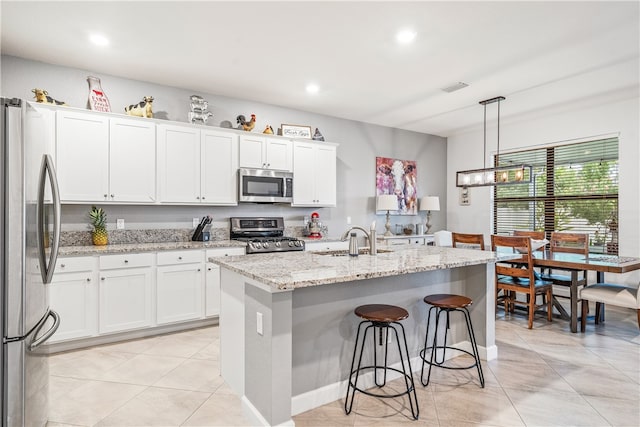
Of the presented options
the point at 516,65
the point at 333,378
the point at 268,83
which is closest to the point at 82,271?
the point at 333,378

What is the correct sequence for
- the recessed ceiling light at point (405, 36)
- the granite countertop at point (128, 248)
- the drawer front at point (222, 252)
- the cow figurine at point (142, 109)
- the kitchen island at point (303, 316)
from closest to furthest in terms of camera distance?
the kitchen island at point (303, 316) → the recessed ceiling light at point (405, 36) → the granite countertop at point (128, 248) → the cow figurine at point (142, 109) → the drawer front at point (222, 252)

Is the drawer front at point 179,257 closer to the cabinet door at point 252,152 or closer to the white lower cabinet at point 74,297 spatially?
the white lower cabinet at point 74,297

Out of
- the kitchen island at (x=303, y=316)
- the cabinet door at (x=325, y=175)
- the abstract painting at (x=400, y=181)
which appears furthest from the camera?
the abstract painting at (x=400, y=181)

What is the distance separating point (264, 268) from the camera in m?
2.15

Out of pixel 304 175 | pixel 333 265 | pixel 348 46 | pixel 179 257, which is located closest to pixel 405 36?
pixel 348 46

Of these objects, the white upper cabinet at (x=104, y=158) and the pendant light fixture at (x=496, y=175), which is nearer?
the white upper cabinet at (x=104, y=158)

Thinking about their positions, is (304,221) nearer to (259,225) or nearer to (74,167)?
(259,225)

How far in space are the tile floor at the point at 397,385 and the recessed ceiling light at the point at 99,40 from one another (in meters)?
2.76

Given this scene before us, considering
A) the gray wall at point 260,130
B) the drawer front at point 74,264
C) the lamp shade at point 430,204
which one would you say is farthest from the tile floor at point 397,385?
the lamp shade at point 430,204

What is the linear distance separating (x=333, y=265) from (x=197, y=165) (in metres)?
2.51

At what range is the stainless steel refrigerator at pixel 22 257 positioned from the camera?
1568 mm

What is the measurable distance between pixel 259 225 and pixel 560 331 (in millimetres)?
3661

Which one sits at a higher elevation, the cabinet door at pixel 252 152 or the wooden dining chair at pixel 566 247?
the cabinet door at pixel 252 152

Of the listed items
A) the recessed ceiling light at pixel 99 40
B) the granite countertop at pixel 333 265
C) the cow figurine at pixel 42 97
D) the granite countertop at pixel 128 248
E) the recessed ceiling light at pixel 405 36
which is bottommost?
the granite countertop at pixel 128 248
